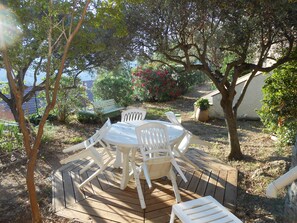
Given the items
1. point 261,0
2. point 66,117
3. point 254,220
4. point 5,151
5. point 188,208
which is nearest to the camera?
point 188,208

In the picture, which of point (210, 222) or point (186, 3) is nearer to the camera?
point (210, 222)

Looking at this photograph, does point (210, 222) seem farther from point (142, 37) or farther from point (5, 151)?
point (5, 151)

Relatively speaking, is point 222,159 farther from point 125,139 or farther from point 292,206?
point 292,206

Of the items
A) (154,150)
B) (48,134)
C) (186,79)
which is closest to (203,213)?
(154,150)

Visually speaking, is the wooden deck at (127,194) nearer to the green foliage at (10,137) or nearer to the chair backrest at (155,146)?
the chair backrest at (155,146)

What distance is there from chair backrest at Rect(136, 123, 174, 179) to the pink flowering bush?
7.14 m

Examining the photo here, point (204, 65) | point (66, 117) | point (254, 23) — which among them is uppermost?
point (254, 23)

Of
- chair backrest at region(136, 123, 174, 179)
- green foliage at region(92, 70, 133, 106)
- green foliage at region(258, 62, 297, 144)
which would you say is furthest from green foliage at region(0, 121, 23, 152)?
green foliage at region(258, 62, 297, 144)

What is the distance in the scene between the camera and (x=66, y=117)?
7.36 meters

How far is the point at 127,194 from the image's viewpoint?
334cm

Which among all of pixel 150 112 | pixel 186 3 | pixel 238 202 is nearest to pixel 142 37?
pixel 186 3

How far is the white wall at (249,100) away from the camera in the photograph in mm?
7238

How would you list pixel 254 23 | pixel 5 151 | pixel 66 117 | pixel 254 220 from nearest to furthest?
pixel 254 220
pixel 254 23
pixel 5 151
pixel 66 117

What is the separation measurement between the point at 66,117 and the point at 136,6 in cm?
441
